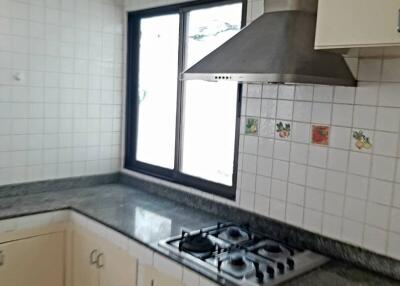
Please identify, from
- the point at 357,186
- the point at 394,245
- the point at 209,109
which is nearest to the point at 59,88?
the point at 209,109

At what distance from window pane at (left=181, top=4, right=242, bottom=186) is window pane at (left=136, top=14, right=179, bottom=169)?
139mm

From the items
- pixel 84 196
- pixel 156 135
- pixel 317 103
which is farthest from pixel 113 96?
pixel 317 103

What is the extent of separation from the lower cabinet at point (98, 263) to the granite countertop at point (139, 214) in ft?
0.46

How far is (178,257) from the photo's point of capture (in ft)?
5.82

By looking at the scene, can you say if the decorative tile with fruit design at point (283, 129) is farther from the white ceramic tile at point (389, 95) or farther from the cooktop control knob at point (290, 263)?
the cooktop control knob at point (290, 263)

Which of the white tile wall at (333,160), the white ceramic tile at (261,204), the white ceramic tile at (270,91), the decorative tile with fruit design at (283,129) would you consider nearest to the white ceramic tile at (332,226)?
the white tile wall at (333,160)

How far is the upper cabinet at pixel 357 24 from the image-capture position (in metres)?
1.23

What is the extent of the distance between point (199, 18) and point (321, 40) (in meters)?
1.29

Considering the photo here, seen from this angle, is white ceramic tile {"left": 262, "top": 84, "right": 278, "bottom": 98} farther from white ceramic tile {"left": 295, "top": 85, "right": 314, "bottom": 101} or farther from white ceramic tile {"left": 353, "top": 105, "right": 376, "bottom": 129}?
white ceramic tile {"left": 353, "top": 105, "right": 376, "bottom": 129}

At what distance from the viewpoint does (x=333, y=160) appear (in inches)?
73.1

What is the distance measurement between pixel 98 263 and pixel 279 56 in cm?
154

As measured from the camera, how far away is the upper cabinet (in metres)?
1.23

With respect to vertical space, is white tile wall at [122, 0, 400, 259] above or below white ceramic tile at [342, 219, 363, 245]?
above

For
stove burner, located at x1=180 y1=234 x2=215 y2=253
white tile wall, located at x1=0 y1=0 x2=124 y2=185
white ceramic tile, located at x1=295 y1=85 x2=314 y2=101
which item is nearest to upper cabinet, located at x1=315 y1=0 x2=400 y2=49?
white ceramic tile, located at x1=295 y1=85 x2=314 y2=101
